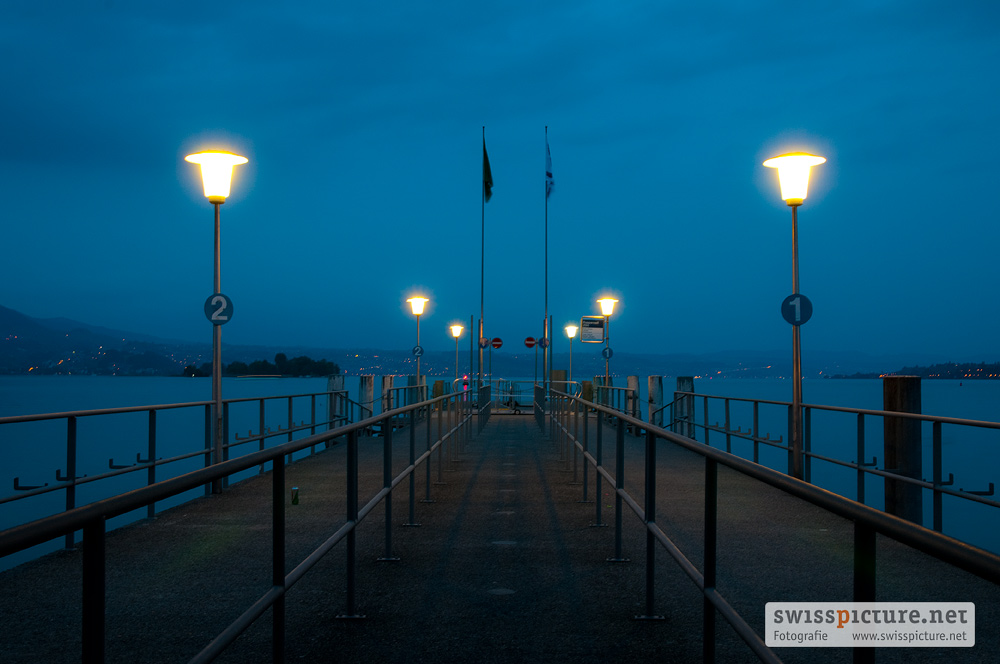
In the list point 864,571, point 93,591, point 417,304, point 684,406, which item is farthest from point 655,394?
point 93,591

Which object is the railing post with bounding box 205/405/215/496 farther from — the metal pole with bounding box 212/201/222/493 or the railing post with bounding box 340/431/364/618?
the railing post with bounding box 340/431/364/618

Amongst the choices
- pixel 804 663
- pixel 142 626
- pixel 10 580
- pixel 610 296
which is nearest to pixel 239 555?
pixel 10 580

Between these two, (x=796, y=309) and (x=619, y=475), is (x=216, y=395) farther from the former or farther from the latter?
(x=796, y=309)

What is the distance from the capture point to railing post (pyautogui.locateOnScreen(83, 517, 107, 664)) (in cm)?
185

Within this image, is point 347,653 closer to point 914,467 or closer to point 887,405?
point 914,467

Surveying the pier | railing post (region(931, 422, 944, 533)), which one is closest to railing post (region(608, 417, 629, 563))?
the pier

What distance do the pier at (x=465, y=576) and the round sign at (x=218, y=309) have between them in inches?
87.6

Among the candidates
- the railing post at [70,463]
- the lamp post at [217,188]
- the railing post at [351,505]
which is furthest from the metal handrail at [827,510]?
the lamp post at [217,188]

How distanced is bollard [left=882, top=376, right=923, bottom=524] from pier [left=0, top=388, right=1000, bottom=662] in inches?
32.5

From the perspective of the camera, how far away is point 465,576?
19.0ft

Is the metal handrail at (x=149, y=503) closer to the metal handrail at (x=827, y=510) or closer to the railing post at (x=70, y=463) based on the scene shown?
the metal handrail at (x=827, y=510)

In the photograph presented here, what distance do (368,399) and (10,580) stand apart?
16807mm

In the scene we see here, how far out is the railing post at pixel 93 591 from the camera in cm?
185

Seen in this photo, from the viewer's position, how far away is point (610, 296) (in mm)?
32750
